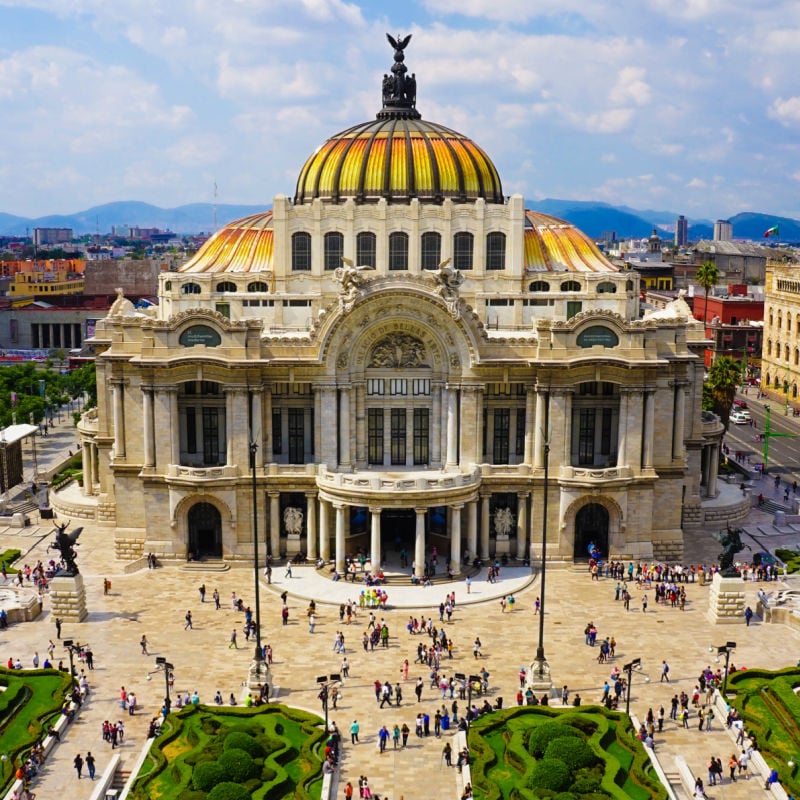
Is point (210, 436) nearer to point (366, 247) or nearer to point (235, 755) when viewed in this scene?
point (366, 247)

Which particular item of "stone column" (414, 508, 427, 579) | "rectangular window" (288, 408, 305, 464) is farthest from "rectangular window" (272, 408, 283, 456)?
"stone column" (414, 508, 427, 579)

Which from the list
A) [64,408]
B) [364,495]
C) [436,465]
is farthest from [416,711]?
[64,408]

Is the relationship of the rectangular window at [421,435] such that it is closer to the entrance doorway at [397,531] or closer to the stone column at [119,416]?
the entrance doorway at [397,531]

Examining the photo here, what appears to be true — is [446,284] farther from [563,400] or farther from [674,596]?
[674,596]

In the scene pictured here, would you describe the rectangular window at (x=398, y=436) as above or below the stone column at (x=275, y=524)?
above

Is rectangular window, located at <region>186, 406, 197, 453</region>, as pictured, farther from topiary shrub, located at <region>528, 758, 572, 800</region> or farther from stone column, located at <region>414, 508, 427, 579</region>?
topiary shrub, located at <region>528, 758, 572, 800</region>

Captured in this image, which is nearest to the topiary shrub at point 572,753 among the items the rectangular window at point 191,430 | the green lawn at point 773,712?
the green lawn at point 773,712
